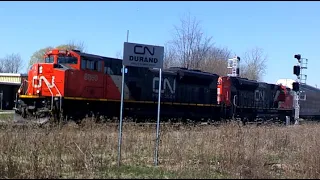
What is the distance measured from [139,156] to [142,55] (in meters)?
2.77

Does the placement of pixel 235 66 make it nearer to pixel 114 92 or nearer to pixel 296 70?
pixel 296 70

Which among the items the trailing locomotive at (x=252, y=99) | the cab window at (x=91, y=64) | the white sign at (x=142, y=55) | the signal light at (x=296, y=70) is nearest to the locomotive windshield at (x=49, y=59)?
the cab window at (x=91, y=64)

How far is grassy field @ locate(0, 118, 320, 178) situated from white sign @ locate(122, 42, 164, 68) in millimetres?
2239

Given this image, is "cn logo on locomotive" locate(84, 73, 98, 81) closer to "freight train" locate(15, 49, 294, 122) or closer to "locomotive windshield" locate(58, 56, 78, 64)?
"freight train" locate(15, 49, 294, 122)

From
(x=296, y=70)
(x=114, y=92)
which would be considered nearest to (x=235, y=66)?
(x=296, y=70)

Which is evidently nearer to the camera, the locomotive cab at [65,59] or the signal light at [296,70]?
the locomotive cab at [65,59]

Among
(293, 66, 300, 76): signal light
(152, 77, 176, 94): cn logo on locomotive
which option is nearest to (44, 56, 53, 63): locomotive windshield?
(152, 77, 176, 94): cn logo on locomotive

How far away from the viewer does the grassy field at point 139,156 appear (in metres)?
8.37

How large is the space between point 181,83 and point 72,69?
7.74 metres

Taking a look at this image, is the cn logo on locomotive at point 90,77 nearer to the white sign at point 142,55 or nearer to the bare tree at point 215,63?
the white sign at point 142,55

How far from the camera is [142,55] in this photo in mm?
9492

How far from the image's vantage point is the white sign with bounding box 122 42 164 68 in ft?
30.7

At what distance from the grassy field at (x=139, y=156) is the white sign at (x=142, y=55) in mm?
2239

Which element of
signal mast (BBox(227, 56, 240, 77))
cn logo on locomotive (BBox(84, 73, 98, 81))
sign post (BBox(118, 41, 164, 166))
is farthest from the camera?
signal mast (BBox(227, 56, 240, 77))
